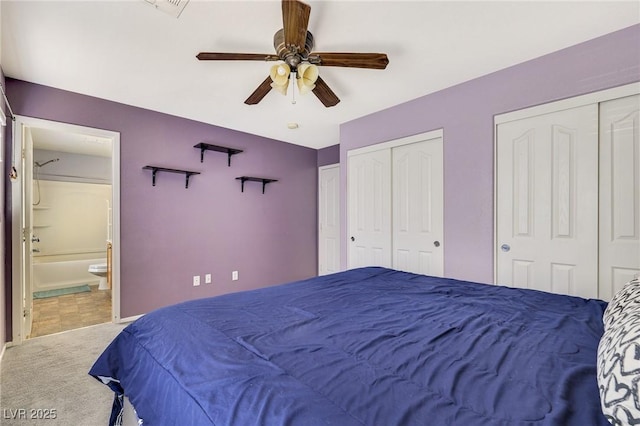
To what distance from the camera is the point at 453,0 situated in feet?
5.83

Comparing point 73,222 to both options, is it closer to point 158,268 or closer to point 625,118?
point 158,268

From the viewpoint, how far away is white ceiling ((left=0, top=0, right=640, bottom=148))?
185cm

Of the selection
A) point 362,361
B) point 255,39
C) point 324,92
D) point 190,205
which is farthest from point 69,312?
point 362,361

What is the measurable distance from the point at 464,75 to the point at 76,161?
6194 millimetres

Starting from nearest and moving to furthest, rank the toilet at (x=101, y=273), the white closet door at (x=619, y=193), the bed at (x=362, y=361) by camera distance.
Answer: the bed at (x=362, y=361) → the white closet door at (x=619, y=193) → the toilet at (x=101, y=273)

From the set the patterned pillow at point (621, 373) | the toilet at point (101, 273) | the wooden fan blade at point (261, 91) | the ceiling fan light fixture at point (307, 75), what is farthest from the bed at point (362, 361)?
the toilet at point (101, 273)

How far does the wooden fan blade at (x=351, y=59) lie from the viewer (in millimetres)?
1936

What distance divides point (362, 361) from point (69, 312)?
4.32 metres

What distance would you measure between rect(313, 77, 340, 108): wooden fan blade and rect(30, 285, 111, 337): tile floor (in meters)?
3.37

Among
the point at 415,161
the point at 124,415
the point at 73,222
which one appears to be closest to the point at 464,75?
the point at 415,161

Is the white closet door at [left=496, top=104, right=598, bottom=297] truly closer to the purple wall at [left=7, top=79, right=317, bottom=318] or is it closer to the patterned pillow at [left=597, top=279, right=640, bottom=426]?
the patterned pillow at [left=597, top=279, right=640, bottom=426]

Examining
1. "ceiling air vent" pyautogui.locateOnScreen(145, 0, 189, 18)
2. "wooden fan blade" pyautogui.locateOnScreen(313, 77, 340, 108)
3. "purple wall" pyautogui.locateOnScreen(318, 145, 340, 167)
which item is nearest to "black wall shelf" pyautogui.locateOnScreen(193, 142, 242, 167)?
"purple wall" pyautogui.locateOnScreen(318, 145, 340, 167)

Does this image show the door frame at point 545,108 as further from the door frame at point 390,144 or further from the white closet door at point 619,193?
the door frame at point 390,144

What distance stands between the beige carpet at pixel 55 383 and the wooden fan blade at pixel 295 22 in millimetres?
2469
